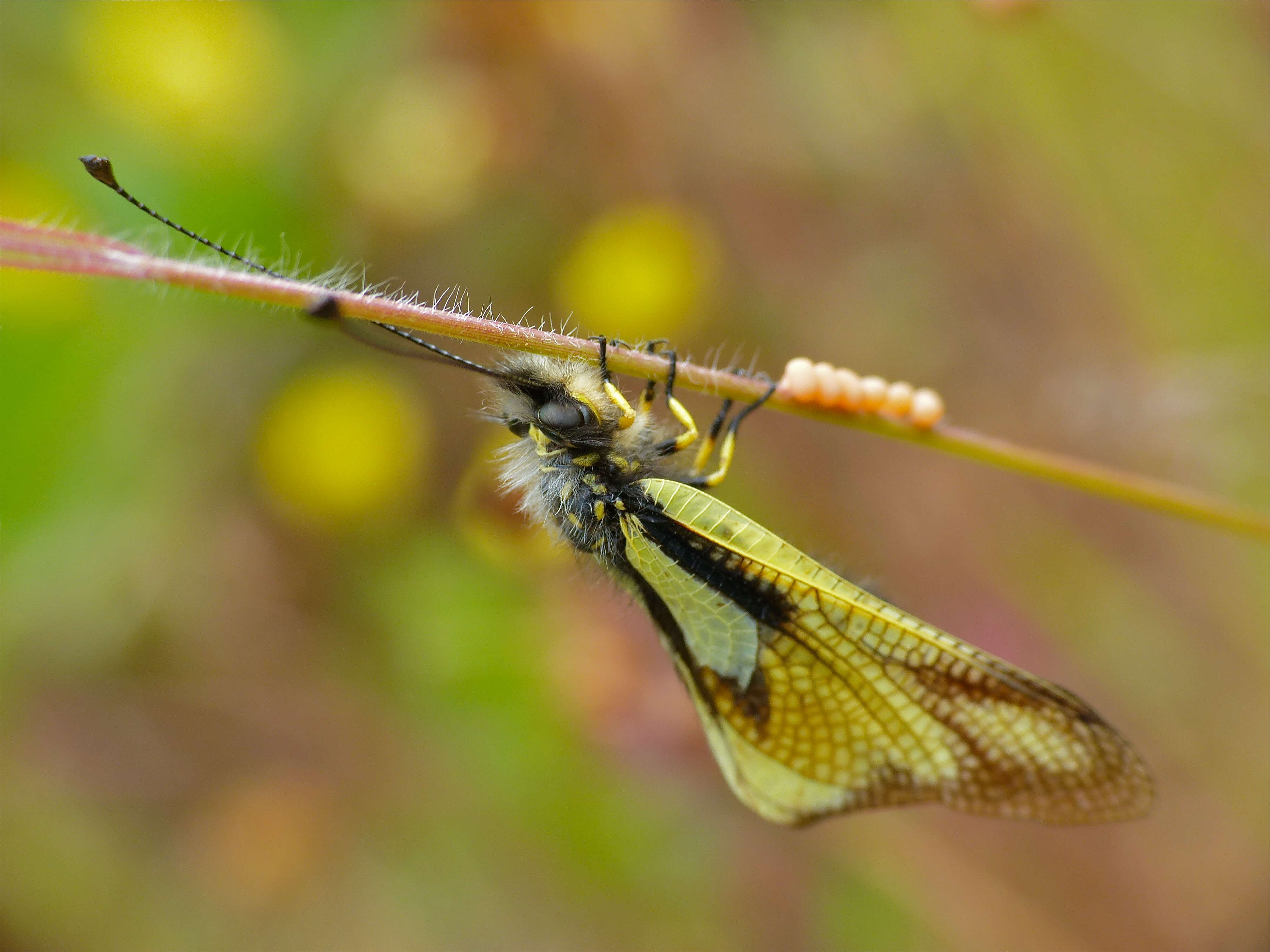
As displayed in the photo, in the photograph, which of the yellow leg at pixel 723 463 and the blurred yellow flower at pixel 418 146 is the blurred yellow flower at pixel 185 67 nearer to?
the blurred yellow flower at pixel 418 146

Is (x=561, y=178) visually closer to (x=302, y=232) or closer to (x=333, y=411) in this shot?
(x=302, y=232)

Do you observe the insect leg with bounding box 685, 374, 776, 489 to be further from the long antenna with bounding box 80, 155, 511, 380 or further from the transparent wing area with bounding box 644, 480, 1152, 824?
the long antenna with bounding box 80, 155, 511, 380

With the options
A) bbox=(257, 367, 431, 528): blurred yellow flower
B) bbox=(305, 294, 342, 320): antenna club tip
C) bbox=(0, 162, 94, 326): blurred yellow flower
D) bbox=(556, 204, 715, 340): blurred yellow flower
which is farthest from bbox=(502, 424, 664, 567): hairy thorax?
bbox=(0, 162, 94, 326): blurred yellow flower

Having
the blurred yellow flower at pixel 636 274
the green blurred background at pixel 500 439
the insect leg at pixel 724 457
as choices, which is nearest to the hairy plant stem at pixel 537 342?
the insect leg at pixel 724 457

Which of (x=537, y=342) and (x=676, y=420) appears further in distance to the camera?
(x=676, y=420)

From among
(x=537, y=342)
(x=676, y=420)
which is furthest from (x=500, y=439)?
(x=537, y=342)

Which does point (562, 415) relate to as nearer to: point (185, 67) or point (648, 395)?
point (648, 395)

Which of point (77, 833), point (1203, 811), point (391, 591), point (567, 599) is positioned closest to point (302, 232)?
point (391, 591)
